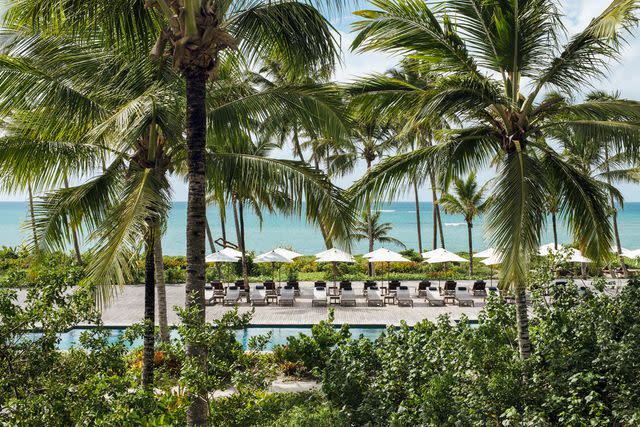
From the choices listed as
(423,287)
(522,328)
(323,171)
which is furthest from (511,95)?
(423,287)

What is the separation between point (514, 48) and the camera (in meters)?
6.58

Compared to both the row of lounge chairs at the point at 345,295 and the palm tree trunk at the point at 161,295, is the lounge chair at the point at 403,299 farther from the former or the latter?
the palm tree trunk at the point at 161,295

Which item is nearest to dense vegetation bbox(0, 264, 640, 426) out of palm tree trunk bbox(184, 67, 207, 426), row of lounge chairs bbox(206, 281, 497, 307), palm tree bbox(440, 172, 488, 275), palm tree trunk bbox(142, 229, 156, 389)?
palm tree trunk bbox(184, 67, 207, 426)

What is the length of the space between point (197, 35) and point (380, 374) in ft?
16.1

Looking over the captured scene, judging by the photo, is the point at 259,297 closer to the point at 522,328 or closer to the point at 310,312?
the point at 310,312

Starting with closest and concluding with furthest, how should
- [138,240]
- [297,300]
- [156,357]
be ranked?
[138,240]
[156,357]
[297,300]

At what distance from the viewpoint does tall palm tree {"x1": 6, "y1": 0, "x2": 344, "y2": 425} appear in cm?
555

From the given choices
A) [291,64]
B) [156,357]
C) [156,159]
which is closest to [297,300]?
[156,357]

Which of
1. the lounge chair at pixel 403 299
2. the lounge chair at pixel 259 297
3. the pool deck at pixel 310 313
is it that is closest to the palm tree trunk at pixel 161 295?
the pool deck at pixel 310 313

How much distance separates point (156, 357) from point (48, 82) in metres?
6.23

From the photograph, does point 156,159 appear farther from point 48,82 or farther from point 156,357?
point 156,357

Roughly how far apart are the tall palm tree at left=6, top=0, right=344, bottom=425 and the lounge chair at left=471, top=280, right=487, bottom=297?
14271mm

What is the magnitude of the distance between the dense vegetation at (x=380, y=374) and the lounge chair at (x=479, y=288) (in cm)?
1095

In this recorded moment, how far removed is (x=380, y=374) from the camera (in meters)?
6.86
